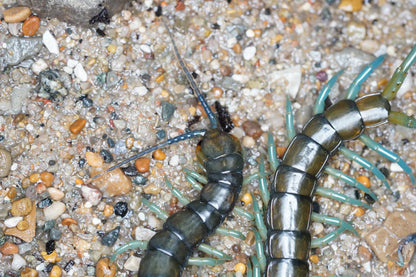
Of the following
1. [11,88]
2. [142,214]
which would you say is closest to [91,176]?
[142,214]

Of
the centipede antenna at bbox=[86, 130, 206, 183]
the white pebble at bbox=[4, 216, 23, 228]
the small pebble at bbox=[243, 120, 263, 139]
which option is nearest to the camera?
the white pebble at bbox=[4, 216, 23, 228]

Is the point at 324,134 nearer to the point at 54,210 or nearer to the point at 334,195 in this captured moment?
the point at 334,195

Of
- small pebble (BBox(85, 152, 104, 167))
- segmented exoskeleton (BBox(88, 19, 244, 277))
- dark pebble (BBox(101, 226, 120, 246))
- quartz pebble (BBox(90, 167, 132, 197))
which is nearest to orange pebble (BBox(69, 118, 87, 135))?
small pebble (BBox(85, 152, 104, 167))

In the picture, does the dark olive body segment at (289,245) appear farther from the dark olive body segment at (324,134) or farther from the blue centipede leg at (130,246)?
the blue centipede leg at (130,246)

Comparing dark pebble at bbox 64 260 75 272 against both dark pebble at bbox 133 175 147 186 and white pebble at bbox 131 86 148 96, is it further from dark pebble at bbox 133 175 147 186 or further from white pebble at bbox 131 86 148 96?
white pebble at bbox 131 86 148 96

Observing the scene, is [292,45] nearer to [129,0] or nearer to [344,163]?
[344,163]

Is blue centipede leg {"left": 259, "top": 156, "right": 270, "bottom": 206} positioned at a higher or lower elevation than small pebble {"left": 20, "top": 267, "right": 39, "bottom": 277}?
higher
